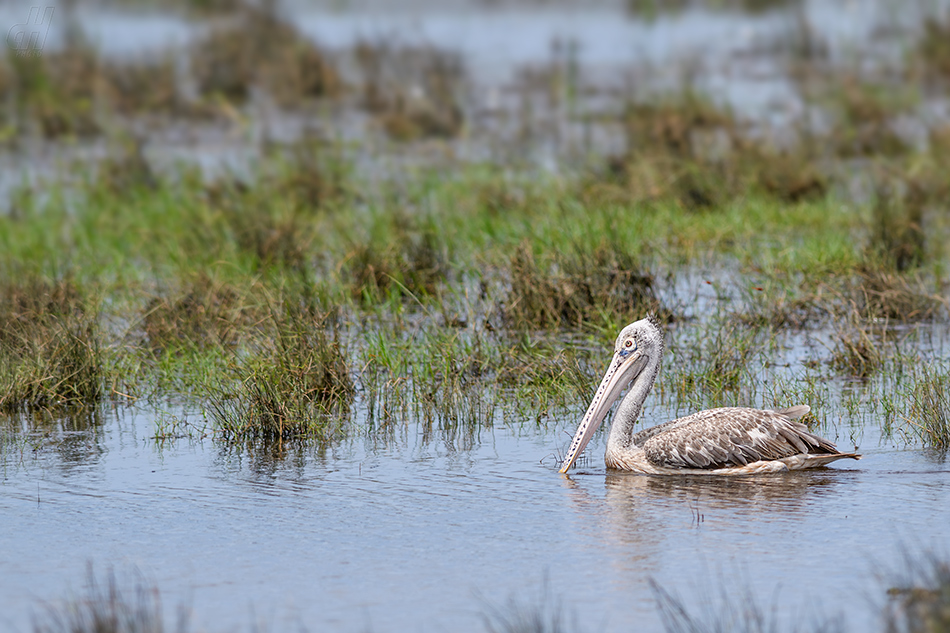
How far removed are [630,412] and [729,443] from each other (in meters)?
0.68

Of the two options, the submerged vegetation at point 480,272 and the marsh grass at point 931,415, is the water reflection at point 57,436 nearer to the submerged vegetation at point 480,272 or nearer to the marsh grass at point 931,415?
the submerged vegetation at point 480,272

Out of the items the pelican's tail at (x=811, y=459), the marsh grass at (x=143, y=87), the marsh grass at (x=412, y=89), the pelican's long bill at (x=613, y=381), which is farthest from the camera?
the marsh grass at (x=143, y=87)

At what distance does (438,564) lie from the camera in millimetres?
6859

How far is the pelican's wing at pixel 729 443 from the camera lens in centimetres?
830

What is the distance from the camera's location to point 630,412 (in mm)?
8758

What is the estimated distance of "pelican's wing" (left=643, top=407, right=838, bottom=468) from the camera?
830 cm

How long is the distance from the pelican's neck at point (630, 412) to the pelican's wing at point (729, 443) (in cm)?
23

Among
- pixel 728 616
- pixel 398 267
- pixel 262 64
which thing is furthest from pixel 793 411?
pixel 262 64

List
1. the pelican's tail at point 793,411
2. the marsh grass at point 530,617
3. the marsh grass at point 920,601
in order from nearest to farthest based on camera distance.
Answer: the marsh grass at point 920,601 → the marsh grass at point 530,617 → the pelican's tail at point 793,411

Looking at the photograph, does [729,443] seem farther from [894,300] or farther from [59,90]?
[59,90]

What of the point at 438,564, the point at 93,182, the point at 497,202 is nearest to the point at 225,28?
the point at 93,182

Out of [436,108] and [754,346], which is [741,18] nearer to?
[436,108]

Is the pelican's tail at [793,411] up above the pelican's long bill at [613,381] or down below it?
below

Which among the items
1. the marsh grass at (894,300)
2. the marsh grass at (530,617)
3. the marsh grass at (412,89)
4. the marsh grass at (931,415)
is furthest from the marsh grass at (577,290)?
the marsh grass at (412,89)
